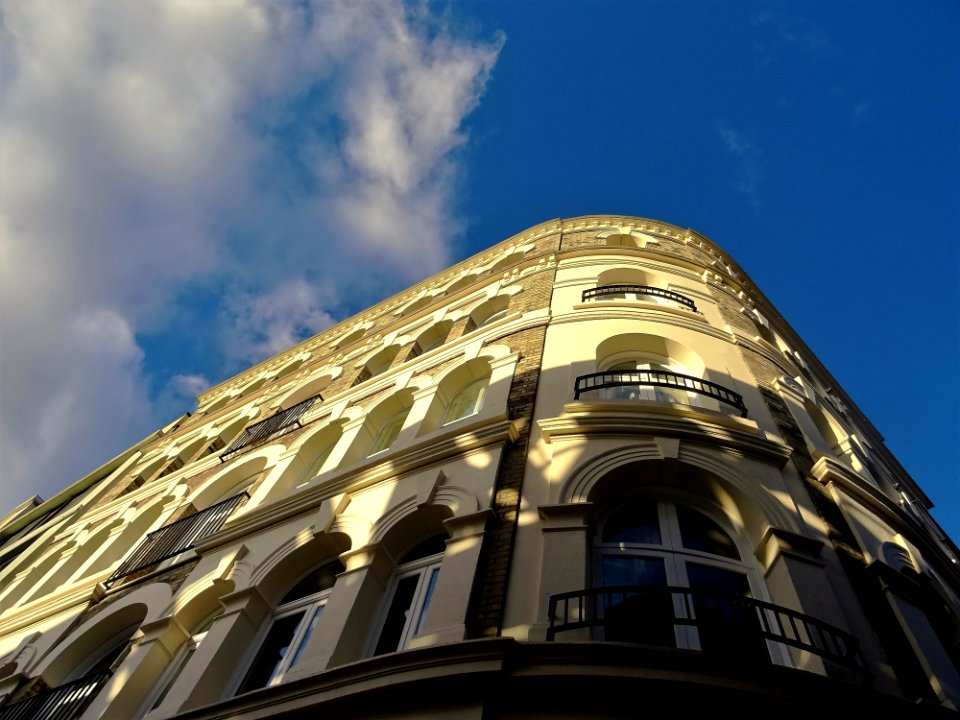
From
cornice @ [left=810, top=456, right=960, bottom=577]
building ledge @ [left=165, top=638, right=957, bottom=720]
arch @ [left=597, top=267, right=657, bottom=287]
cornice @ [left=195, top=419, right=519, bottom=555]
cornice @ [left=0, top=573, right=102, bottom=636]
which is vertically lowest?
building ledge @ [left=165, top=638, right=957, bottom=720]

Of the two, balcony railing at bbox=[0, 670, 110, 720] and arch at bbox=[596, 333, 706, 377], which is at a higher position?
arch at bbox=[596, 333, 706, 377]

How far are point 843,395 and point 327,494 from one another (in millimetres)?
17262

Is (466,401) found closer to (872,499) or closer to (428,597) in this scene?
(428,597)

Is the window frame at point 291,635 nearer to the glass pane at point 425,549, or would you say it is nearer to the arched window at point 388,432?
the glass pane at point 425,549

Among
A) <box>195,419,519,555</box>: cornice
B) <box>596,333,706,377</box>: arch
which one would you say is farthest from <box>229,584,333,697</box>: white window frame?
<box>596,333,706,377</box>: arch

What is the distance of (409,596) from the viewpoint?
7.73 m

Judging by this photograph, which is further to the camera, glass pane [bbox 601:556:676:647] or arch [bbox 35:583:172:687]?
arch [bbox 35:583:172:687]

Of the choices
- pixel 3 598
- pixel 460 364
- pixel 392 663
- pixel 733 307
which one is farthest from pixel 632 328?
pixel 3 598

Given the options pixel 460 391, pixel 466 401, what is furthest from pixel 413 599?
pixel 460 391

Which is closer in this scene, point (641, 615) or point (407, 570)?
point (641, 615)

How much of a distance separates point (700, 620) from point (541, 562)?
1.64 metres

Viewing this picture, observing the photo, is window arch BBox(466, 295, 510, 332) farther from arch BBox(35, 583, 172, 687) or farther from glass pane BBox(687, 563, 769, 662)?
glass pane BBox(687, 563, 769, 662)

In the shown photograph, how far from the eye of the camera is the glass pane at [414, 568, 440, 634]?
23.3ft

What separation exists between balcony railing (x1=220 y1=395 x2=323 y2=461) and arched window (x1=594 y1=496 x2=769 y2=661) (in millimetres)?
9912
